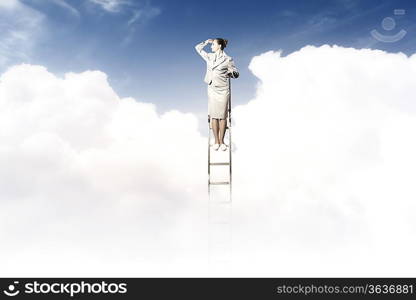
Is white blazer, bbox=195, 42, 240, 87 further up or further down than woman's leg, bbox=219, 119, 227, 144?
further up

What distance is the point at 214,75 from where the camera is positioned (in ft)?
34.3

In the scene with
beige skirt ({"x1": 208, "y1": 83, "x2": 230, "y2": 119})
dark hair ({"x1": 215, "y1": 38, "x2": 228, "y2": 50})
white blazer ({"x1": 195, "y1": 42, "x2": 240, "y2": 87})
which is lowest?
beige skirt ({"x1": 208, "y1": 83, "x2": 230, "y2": 119})

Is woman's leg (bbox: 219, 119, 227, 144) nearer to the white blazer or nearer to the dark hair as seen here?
the white blazer

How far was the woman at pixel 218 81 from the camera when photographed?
10.4m

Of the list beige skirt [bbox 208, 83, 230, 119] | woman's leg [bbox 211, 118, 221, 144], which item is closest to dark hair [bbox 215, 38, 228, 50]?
beige skirt [bbox 208, 83, 230, 119]

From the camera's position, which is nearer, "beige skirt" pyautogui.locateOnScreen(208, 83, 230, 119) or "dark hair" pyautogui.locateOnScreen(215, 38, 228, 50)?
"dark hair" pyautogui.locateOnScreen(215, 38, 228, 50)

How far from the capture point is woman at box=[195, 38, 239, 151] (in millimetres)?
10422

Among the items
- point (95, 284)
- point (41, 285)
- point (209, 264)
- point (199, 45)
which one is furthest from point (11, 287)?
point (199, 45)

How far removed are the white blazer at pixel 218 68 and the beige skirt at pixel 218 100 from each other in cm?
12

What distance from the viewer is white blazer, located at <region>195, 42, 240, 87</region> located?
10.4 m

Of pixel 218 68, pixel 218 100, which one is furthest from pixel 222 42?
pixel 218 100

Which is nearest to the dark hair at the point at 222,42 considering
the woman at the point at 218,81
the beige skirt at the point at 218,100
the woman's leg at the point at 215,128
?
the woman at the point at 218,81

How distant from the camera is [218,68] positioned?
10.4 meters

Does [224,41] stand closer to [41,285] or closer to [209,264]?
[209,264]
